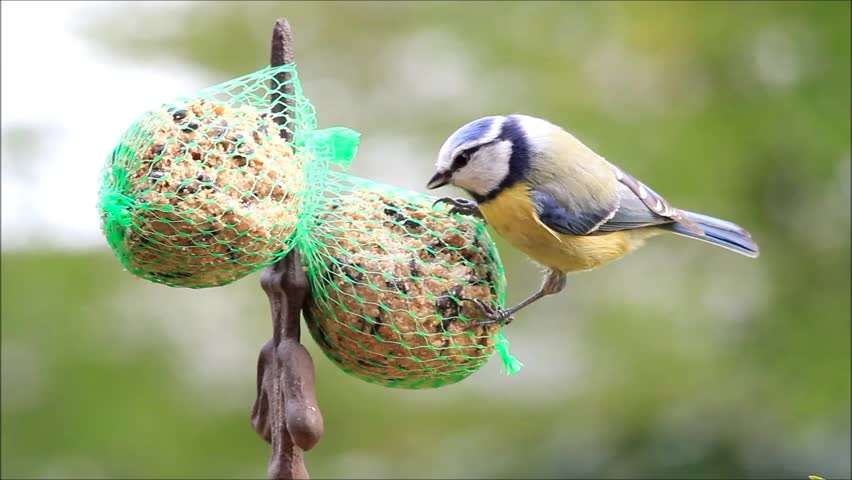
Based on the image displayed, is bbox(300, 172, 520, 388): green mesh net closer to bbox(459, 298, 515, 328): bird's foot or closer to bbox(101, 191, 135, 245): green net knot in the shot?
bbox(459, 298, 515, 328): bird's foot

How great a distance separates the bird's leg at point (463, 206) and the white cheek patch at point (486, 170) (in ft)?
0.10

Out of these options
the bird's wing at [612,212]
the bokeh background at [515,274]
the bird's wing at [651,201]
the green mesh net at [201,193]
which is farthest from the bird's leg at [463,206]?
the bokeh background at [515,274]

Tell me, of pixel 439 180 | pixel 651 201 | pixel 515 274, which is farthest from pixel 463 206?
pixel 515 274

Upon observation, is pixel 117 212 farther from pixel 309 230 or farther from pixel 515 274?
pixel 515 274

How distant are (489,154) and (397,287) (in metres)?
0.49

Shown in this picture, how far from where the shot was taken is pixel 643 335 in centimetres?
318

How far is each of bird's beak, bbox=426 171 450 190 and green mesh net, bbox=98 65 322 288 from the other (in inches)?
14.2

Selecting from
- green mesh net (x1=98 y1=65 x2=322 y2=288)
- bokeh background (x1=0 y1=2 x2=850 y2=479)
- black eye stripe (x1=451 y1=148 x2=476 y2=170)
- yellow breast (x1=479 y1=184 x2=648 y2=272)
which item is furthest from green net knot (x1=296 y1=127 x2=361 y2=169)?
bokeh background (x1=0 y1=2 x2=850 y2=479)

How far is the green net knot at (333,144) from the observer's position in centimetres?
196

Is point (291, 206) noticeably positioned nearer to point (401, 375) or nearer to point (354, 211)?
point (354, 211)

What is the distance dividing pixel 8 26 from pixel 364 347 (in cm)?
231

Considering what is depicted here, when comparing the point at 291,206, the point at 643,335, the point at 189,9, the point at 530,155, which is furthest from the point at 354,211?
the point at 189,9

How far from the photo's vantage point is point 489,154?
7.13 ft

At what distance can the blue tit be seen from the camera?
2.12 metres
